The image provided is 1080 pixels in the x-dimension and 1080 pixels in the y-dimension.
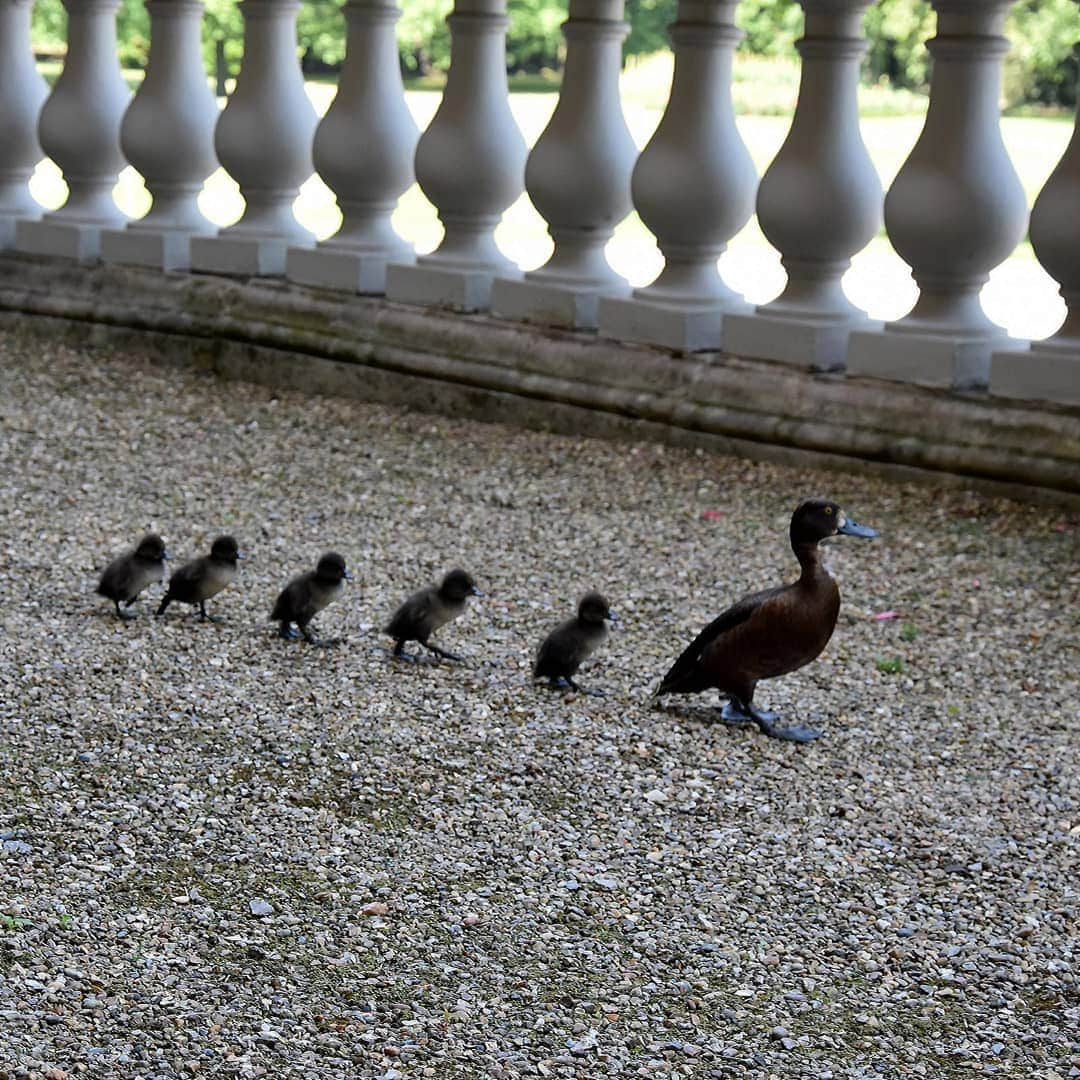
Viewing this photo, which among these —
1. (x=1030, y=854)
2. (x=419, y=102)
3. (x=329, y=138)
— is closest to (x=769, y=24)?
(x=419, y=102)

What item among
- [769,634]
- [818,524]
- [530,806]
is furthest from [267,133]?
[530,806]

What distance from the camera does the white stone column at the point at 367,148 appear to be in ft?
26.2

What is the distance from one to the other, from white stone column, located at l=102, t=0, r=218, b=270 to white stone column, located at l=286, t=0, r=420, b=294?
2.68ft

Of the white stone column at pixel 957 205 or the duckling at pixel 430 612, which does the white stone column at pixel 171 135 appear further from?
the duckling at pixel 430 612

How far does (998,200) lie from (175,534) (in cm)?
284

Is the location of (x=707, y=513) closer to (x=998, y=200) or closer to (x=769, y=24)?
(x=998, y=200)

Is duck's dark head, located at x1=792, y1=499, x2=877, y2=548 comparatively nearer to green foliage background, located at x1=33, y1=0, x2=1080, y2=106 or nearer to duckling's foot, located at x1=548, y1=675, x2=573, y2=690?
duckling's foot, located at x1=548, y1=675, x2=573, y2=690

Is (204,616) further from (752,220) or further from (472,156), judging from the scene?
(752,220)

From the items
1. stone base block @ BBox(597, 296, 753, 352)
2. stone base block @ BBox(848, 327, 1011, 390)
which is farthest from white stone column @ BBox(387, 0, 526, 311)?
stone base block @ BBox(848, 327, 1011, 390)

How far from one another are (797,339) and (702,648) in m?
2.62

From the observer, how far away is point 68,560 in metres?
5.84

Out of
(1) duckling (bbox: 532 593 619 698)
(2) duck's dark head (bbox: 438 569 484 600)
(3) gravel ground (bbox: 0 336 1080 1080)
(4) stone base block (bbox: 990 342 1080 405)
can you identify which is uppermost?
(4) stone base block (bbox: 990 342 1080 405)

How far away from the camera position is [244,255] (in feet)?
28.1

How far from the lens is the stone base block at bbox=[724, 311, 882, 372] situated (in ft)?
22.6
